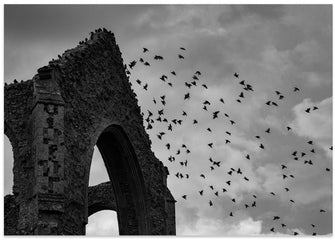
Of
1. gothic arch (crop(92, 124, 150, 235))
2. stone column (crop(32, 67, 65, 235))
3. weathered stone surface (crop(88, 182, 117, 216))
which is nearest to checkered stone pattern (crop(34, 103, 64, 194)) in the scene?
stone column (crop(32, 67, 65, 235))

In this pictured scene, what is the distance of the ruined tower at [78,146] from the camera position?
1417cm

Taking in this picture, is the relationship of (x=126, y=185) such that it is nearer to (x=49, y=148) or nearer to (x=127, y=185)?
(x=127, y=185)

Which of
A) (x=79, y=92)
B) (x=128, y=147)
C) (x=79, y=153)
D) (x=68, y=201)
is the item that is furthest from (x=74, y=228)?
(x=128, y=147)

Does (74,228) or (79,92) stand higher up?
(79,92)

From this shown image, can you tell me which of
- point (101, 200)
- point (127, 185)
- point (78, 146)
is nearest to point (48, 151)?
point (78, 146)

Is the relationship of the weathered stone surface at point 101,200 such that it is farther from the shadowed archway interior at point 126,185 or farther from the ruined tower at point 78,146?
the shadowed archway interior at point 126,185

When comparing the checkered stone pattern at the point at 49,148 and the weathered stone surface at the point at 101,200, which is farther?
the weathered stone surface at the point at 101,200

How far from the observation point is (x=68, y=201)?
48.1ft

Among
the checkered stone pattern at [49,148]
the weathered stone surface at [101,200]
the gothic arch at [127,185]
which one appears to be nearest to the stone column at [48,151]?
the checkered stone pattern at [49,148]

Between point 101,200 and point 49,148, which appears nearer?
point 49,148

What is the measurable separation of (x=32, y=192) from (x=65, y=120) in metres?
1.76

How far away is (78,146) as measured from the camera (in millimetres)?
15672

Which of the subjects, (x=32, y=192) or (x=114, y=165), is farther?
(x=114, y=165)

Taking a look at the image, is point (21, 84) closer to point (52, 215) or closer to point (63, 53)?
point (63, 53)
